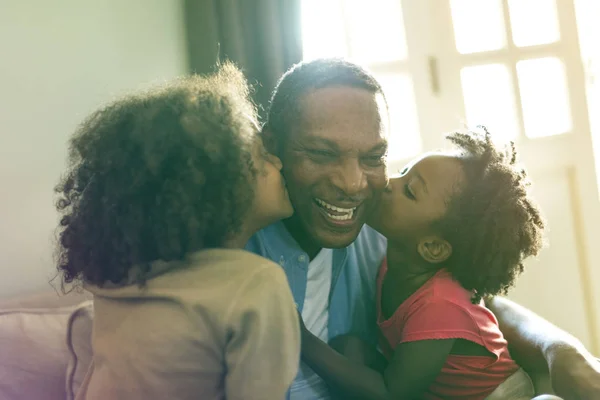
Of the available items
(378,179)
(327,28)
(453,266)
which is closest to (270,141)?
(378,179)

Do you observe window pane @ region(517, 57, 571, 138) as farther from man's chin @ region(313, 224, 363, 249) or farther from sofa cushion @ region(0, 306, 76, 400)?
sofa cushion @ region(0, 306, 76, 400)

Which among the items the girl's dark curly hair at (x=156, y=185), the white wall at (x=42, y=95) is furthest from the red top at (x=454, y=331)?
the white wall at (x=42, y=95)

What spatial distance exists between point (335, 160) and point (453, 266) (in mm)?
390

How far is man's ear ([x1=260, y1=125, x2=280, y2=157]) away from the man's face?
0.03 metres

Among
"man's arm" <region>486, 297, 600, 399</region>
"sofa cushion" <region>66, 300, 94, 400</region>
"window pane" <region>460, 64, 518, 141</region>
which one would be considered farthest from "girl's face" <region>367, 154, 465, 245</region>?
"window pane" <region>460, 64, 518, 141</region>

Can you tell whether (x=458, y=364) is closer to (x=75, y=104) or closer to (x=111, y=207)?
(x=111, y=207)

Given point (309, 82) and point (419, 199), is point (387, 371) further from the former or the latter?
point (309, 82)

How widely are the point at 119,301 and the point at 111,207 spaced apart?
0.16m

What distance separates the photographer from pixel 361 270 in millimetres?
1477

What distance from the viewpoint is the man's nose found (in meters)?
1.15

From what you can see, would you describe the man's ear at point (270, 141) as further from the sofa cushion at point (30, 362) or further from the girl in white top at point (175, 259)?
the sofa cushion at point (30, 362)

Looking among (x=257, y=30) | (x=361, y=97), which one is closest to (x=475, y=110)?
(x=257, y=30)

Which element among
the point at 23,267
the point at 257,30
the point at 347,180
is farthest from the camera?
the point at 257,30

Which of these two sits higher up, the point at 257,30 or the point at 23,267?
the point at 257,30
